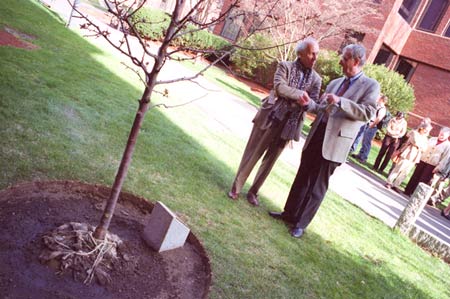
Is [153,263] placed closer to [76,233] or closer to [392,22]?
[76,233]

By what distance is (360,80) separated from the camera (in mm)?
4020

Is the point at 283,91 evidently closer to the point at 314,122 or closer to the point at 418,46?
the point at 314,122

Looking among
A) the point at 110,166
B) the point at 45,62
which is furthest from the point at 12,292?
the point at 45,62

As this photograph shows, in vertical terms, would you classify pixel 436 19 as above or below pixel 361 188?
above

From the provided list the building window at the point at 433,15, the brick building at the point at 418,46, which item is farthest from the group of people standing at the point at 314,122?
the building window at the point at 433,15

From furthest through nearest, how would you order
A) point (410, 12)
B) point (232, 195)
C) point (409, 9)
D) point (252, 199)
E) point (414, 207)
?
1. point (409, 9)
2. point (410, 12)
3. point (414, 207)
4. point (252, 199)
5. point (232, 195)

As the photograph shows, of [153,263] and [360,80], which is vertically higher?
[360,80]

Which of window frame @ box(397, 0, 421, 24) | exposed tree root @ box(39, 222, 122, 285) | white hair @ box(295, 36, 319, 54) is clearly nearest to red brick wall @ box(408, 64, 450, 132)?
window frame @ box(397, 0, 421, 24)

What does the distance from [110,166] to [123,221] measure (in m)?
1.45

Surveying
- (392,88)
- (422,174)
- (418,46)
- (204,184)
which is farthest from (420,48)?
(204,184)

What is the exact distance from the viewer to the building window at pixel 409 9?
23156 mm

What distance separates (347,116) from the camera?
3.98 m

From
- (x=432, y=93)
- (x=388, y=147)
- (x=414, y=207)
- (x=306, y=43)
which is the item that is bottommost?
(x=414, y=207)

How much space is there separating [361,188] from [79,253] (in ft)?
26.0
